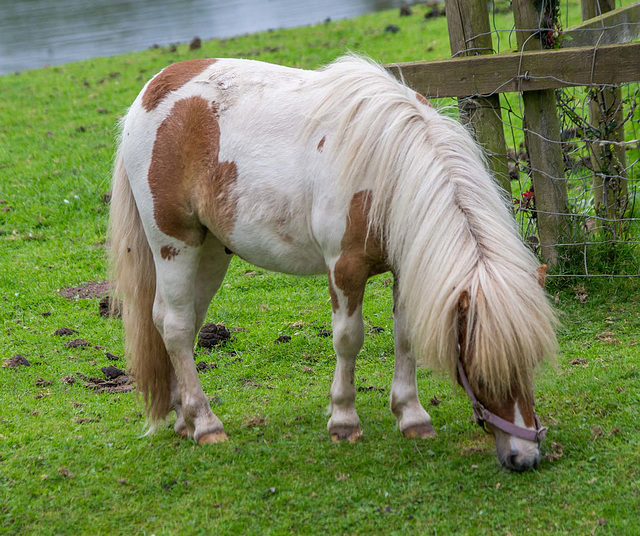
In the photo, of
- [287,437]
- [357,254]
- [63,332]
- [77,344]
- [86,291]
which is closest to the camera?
[357,254]

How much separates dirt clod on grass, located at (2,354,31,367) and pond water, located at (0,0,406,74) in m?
14.8

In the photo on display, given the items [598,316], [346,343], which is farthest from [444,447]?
[598,316]

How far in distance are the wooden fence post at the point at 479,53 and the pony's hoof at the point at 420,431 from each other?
5.91ft

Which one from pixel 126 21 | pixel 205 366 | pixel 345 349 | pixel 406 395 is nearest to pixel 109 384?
pixel 205 366

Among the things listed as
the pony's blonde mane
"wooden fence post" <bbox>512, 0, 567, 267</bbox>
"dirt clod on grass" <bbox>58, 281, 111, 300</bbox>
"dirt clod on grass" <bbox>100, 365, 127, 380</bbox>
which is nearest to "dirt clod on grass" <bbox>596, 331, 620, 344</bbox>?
"wooden fence post" <bbox>512, 0, 567, 267</bbox>

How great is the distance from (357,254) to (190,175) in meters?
1.08

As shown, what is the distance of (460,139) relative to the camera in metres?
3.49

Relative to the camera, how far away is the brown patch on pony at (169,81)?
4.14 metres

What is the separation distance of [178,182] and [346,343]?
1266 mm

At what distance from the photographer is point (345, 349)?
3709mm

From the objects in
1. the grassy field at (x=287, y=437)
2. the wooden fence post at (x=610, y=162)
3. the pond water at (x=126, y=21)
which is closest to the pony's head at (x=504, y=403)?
the grassy field at (x=287, y=437)

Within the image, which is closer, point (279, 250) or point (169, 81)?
point (279, 250)

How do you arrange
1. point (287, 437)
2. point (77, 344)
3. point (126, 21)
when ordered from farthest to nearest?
point (126, 21), point (77, 344), point (287, 437)

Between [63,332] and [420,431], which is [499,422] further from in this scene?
[63,332]
